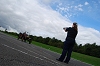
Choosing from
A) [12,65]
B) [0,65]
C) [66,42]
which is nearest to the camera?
[0,65]

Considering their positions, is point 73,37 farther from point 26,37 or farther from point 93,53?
point 93,53

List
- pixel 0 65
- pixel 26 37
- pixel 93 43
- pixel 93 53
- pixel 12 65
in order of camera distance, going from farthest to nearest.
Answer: pixel 93 43 → pixel 93 53 → pixel 26 37 → pixel 12 65 → pixel 0 65

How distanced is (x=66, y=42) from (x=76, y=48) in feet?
322

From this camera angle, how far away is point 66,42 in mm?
8461

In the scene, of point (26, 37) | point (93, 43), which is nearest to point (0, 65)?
point (26, 37)

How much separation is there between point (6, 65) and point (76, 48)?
10348 centimetres

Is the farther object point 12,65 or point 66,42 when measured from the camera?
point 66,42

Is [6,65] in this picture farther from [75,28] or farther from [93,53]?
[93,53]

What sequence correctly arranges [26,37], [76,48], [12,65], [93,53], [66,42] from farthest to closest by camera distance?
[76,48]
[93,53]
[26,37]
[66,42]
[12,65]

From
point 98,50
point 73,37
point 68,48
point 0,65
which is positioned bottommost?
point 0,65

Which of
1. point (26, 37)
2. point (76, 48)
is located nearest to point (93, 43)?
point (76, 48)

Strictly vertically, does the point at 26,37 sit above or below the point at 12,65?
above

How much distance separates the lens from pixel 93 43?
11994 cm

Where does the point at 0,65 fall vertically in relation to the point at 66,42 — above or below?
below
